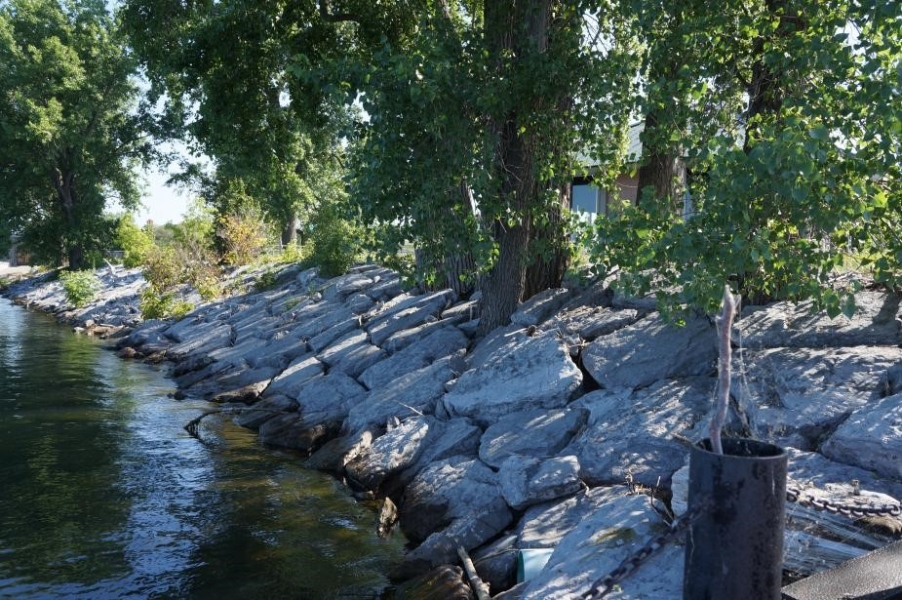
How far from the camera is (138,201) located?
1565 inches

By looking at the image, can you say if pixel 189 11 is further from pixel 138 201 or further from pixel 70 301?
pixel 138 201

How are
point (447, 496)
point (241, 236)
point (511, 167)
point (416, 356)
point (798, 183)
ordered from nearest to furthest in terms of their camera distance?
point (798, 183)
point (447, 496)
point (511, 167)
point (416, 356)
point (241, 236)

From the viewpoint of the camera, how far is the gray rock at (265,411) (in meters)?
11.2

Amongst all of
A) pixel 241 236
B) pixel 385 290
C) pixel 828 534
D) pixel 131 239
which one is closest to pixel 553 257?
pixel 385 290

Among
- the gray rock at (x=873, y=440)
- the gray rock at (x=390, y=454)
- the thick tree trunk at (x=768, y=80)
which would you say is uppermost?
the thick tree trunk at (x=768, y=80)

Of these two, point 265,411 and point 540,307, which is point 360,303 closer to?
point 265,411

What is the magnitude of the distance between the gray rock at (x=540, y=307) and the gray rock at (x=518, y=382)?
0.80 m

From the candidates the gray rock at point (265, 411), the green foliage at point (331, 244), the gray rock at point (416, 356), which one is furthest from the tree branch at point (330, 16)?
the green foliage at point (331, 244)

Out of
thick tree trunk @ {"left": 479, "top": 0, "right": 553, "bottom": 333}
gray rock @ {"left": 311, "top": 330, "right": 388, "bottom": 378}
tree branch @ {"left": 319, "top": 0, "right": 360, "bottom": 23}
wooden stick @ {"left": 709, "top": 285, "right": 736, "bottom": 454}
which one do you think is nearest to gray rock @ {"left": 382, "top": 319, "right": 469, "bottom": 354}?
gray rock @ {"left": 311, "top": 330, "right": 388, "bottom": 378}

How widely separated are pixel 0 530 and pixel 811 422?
6.93 meters

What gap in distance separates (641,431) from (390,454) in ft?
9.16

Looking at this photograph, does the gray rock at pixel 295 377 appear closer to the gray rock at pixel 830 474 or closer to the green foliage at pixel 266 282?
the gray rock at pixel 830 474

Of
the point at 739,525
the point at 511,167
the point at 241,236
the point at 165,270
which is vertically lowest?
the point at 739,525

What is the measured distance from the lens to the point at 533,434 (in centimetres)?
744
